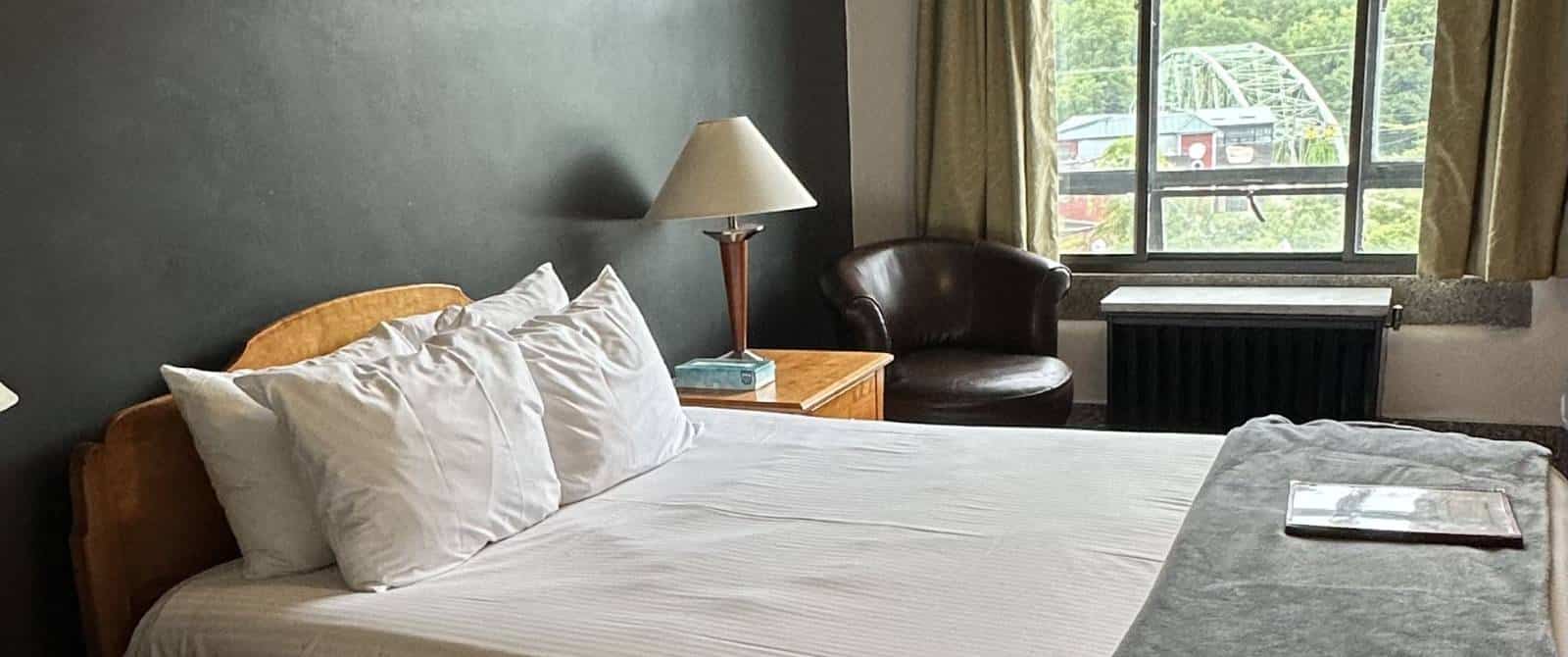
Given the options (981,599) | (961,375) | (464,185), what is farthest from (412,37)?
(961,375)

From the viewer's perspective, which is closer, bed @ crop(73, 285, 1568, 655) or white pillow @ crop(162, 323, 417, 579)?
bed @ crop(73, 285, 1568, 655)

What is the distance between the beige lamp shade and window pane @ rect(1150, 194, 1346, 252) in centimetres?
191

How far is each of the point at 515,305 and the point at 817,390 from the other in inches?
33.7

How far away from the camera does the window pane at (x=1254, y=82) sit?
4.14m

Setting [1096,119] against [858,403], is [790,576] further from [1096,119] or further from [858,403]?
[1096,119]

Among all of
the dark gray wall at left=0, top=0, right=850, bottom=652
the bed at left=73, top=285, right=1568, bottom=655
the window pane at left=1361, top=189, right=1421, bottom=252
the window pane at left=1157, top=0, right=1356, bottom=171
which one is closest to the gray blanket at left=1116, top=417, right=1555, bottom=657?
the bed at left=73, top=285, right=1568, bottom=655

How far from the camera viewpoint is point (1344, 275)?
418 cm

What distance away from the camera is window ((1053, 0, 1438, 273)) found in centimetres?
409

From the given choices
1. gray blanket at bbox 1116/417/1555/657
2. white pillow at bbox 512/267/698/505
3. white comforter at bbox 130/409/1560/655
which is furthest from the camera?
white pillow at bbox 512/267/698/505

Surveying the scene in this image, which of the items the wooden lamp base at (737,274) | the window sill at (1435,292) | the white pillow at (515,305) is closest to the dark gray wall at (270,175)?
the white pillow at (515,305)

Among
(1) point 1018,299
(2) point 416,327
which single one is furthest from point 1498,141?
(2) point 416,327

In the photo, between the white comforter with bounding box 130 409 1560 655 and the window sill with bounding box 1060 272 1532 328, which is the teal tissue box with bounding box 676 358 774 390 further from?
the window sill with bounding box 1060 272 1532 328

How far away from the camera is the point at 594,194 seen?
3.02 meters

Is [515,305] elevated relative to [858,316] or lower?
elevated
